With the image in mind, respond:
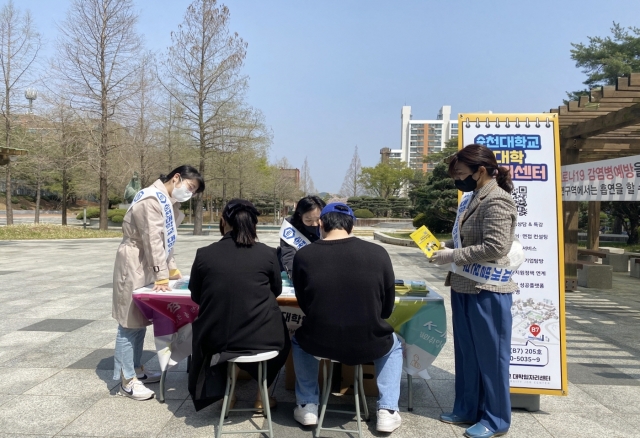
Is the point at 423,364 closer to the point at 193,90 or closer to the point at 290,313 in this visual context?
the point at 290,313

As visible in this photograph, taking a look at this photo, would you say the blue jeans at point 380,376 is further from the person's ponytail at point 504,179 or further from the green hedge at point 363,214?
the green hedge at point 363,214

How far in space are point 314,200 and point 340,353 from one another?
144 centimetres

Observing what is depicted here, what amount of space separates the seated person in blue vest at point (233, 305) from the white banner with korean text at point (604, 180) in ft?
18.9

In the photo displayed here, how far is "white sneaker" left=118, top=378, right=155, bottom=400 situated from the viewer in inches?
137

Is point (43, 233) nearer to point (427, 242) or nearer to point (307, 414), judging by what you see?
point (307, 414)

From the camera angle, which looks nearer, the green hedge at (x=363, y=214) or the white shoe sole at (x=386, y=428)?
the white shoe sole at (x=386, y=428)

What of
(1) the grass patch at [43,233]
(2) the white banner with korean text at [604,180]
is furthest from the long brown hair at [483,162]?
(1) the grass patch at [43,233]

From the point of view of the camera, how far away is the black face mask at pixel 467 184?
3.03m

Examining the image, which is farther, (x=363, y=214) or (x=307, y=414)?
(x=363, y=214)

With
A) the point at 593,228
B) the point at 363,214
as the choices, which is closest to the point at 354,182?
the point at 363,214

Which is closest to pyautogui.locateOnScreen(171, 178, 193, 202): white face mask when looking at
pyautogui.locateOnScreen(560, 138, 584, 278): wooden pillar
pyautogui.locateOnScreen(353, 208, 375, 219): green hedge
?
pyautogui.locateOnScreen(560, 138, 584, 278): wooden pillar

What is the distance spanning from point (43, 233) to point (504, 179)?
20403 millimetres

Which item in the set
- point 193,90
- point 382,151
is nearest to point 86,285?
point 193,90

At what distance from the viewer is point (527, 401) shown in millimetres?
3424
